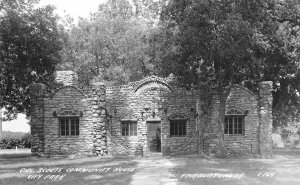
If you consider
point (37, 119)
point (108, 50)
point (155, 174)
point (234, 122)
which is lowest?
point (155, 174)

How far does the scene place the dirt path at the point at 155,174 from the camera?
40.9 feet

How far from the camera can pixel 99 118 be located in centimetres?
2238

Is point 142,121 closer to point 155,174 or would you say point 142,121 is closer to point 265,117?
point 265,117

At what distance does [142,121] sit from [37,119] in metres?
6.39

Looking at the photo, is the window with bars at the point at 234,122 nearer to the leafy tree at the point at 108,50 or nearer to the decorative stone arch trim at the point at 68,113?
the decorative stone arch trim at the point at 68,113

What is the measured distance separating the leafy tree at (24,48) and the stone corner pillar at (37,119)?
2.92 metres

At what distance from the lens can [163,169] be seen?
51.4 feet

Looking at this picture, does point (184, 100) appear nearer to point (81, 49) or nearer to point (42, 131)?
point (42, 131)

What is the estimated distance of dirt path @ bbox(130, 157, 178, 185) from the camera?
491 inches

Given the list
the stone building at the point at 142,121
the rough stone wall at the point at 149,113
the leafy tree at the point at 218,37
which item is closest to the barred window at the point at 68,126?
the stone building at the point at 142,121

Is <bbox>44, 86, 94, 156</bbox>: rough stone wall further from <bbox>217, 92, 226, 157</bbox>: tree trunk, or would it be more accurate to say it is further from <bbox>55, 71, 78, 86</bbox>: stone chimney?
<bbox>217, 92, 226, 157</bbox>: tree trunk

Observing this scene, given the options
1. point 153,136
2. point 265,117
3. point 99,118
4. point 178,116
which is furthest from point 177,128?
point 265,117

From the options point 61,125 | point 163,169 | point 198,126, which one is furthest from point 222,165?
point 61,125

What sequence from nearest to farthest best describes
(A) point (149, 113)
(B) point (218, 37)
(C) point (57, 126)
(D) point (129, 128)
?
(B) point (218, 37) → (C) point (57, 126) → (A) point (149, 113) → (D) point (129, 128)
